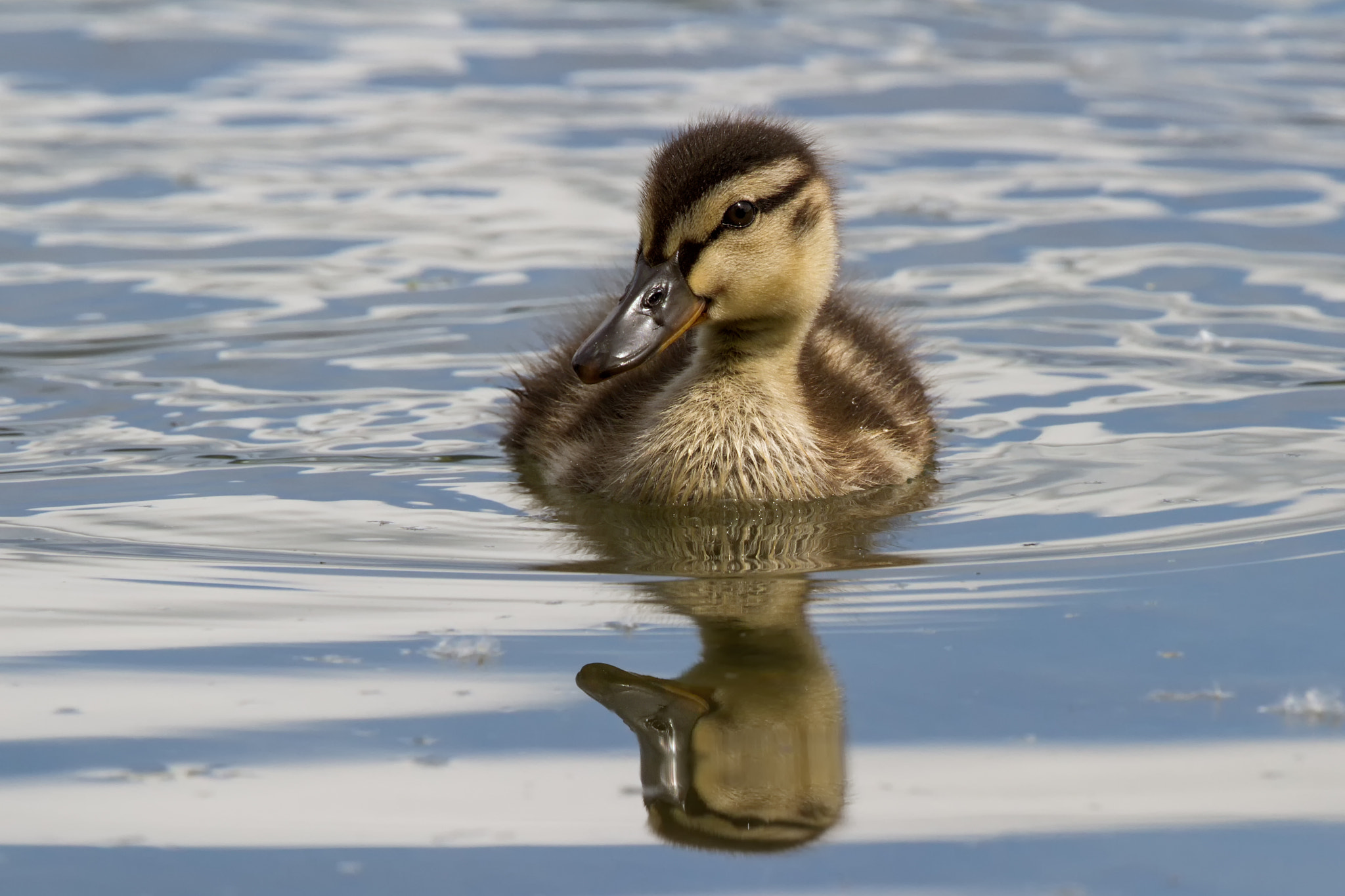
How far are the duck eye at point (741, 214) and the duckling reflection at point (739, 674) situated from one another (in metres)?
0.84

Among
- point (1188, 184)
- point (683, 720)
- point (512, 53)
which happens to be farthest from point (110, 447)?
point (512, 53)

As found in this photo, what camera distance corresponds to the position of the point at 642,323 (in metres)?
5.70

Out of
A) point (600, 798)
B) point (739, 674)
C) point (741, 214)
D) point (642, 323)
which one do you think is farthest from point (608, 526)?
point (600, 798)

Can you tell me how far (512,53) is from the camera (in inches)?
532

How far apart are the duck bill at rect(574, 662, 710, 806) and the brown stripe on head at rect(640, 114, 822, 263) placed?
178 centimetres

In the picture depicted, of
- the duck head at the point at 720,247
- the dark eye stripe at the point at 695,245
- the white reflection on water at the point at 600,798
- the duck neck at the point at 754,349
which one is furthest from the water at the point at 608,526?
the dark eye stripe at the point at 695,245

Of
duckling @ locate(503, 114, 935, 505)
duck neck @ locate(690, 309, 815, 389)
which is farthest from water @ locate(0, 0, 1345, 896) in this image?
duck neck @ locate(690, 309, 815, 389)

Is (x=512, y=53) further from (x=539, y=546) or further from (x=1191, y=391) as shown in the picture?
(x=539, y=546)

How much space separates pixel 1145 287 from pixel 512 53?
606 cm

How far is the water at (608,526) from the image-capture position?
11.9 feet

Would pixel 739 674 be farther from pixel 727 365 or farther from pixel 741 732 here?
pixel 727 365

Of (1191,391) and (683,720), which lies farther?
(1191,391)

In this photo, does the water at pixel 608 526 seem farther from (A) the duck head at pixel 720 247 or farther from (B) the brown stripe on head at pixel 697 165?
(B) the brown stripe on head at pixel 697 165

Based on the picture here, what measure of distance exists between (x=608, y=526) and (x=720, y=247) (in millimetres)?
867
